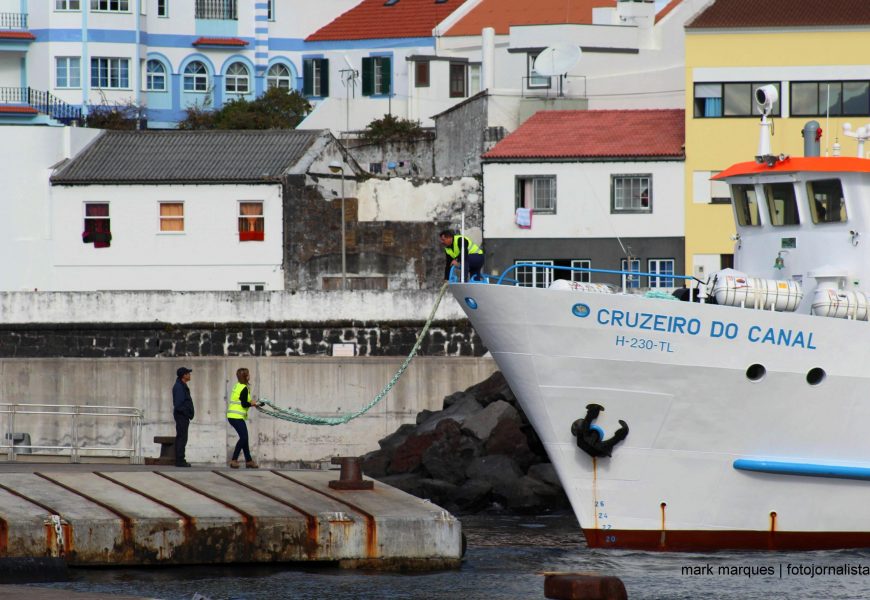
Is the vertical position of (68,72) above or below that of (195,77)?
below

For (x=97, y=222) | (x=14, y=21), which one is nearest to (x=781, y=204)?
(x=97, y=222)

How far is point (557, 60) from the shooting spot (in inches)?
1961

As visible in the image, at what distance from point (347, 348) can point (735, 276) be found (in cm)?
1575

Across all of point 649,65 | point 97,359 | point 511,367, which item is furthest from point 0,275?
point 511,367

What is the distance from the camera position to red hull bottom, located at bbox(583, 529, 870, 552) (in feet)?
73.8

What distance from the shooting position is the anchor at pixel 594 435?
874 inches

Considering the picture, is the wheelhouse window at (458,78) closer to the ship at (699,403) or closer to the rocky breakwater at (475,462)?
the rocky breakwater at (475,462)

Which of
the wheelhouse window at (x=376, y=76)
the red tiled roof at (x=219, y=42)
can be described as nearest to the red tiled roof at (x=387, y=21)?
the wheelhouse window at (x=376, y=76)

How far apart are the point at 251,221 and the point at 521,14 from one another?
703 inches

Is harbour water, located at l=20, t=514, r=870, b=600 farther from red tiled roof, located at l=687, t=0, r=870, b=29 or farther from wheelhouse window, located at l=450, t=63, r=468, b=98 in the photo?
wheelhouse window, located at l=450, t=63, r=468, b=98

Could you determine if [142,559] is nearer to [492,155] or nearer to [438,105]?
[492,155]

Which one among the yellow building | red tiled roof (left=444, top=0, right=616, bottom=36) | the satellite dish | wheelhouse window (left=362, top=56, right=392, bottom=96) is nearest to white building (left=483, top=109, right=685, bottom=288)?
the yellow building

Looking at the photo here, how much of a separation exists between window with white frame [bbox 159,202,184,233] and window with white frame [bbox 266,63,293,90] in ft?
71.1

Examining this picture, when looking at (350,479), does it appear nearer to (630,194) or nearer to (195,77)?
(630,194)
